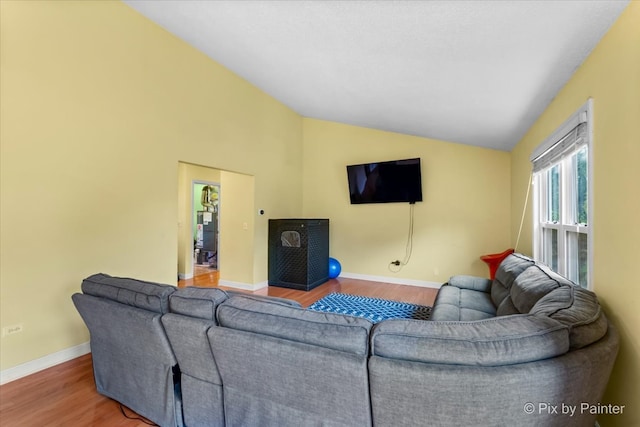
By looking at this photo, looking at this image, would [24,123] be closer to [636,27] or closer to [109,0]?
[109,0]

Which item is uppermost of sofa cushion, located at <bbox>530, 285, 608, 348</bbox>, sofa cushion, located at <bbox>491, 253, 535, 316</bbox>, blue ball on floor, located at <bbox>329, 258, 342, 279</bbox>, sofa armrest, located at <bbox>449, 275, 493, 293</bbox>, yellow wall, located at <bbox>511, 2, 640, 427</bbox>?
yellow wall, located at <bbox>511, 2, 640, 427</bbox>

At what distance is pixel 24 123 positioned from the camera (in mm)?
2150

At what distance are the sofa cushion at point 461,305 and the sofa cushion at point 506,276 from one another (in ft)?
0.36

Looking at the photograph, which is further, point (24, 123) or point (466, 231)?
point (466, 231)

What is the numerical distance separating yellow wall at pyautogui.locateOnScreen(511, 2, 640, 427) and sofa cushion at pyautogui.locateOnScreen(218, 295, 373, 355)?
4.20 ft

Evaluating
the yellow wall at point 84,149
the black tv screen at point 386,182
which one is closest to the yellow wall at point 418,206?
the black tv screen at point 386,182

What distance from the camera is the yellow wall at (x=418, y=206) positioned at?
173 inches

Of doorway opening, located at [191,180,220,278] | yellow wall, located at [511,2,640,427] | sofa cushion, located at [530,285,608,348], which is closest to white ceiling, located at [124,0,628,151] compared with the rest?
yellow wall, located at [511,2,640,427]

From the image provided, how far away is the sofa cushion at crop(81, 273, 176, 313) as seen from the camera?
152 centimetres

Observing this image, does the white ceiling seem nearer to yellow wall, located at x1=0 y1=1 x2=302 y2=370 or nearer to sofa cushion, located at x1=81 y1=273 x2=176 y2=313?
yellow wall, located at x1=0 y1=1 x2=302 y2=370

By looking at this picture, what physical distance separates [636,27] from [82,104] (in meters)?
3.85

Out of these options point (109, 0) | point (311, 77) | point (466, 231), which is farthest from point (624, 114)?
point (109, 0)

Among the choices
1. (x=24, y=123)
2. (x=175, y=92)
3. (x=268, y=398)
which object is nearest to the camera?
(x=268, y=398)

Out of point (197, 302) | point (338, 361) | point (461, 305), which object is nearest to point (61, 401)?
point (197, 302)
